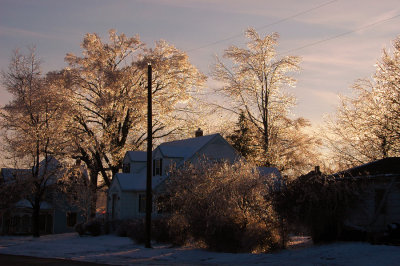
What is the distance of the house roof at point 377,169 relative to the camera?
22.2 metres

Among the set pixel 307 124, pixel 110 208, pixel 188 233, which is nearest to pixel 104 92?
pixel 110 208

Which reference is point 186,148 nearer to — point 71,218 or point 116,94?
point 116,94

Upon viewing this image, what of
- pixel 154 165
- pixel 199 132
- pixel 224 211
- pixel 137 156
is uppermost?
pixel 199 132

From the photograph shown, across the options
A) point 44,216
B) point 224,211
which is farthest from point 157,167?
point 224,211

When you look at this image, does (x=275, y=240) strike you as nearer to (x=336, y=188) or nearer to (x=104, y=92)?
(x=336, y=188)

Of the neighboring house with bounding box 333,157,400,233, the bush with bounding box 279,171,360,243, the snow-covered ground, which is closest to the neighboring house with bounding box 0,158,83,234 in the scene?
the snow-covered ground

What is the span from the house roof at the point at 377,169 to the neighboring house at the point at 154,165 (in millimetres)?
17514

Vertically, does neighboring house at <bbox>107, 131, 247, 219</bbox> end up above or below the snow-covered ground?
above

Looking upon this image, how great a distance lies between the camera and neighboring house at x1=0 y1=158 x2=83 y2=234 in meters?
52.1

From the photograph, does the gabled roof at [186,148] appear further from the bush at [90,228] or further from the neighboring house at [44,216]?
the neighboring house at [44,216]

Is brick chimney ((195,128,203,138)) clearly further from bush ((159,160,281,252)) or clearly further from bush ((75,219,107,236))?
bush ((159,160,281,252))

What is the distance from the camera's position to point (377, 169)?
75.6 feet

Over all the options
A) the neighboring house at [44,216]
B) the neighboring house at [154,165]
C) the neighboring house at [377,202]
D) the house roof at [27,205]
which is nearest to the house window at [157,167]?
the neighboring house at [154,165]

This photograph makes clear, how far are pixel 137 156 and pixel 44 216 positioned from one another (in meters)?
16.9
